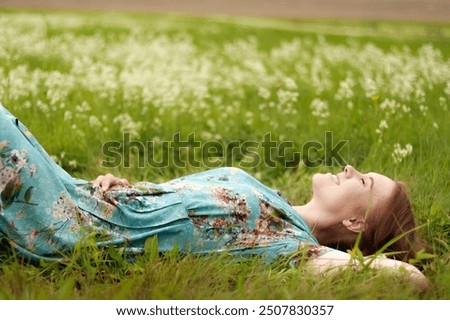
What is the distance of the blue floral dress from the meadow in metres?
0.09

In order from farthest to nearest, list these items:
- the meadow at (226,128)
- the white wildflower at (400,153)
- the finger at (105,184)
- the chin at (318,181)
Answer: the white wildflower at (400,153)
the chin at (318,181)
the finger at (105,184)
the meadow at (226,128)

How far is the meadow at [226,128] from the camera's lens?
307 cm

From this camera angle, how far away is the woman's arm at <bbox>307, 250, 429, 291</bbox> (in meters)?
3.14

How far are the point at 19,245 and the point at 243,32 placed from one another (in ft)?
35.6

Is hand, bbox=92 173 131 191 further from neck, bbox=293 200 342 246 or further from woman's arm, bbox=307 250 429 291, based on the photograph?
woman's arm, bbox=307 250 429 291

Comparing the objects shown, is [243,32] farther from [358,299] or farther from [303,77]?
[358,299]

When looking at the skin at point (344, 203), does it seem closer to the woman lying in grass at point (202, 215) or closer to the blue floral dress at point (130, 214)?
the woman lying in grass at point (202, 215)

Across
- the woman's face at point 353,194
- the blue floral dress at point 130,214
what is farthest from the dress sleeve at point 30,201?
the woman's face at point 353,194

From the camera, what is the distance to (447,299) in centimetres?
311

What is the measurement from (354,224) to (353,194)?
0.16m

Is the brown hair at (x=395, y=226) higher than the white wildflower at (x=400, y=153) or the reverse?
the reverse
